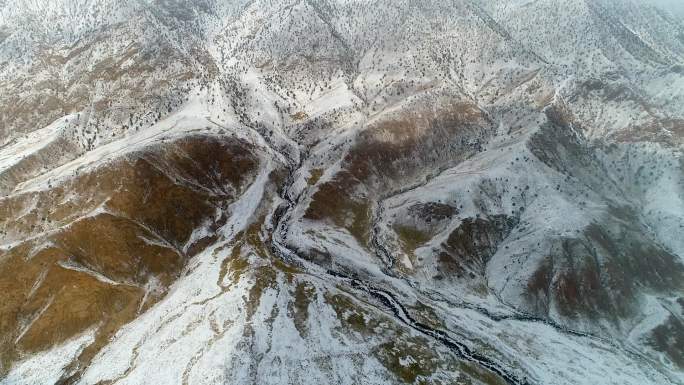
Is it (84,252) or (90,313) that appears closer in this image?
(90,313)

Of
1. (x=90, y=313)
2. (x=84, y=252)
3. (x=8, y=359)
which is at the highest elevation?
(x=84, y=252)

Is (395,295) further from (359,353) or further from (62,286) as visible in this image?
(62,286)

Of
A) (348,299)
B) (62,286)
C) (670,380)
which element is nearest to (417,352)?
(348,299)

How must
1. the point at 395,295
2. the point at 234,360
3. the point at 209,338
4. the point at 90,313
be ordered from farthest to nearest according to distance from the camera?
1. the point at 395,295
2. the point at 90,313
3. the point at 209,338
4. the point at 234,360

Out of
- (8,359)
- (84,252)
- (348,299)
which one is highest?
(348,299)

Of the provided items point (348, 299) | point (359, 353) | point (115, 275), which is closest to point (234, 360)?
point (359, 353)

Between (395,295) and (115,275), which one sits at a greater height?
(395,295)

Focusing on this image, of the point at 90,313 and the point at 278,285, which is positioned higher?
the point at 278,285

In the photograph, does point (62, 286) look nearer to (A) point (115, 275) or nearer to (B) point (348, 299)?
(A) point (115, 275)

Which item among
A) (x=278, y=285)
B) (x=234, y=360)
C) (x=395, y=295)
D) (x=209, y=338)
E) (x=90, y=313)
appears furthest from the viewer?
(x=395, y=295)
